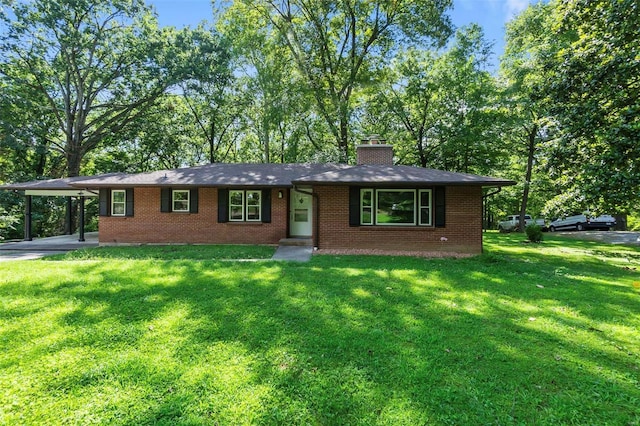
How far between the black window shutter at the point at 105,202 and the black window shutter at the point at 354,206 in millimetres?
9302

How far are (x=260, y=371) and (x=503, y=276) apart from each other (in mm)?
5941

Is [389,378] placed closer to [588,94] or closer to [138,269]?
[138,269]

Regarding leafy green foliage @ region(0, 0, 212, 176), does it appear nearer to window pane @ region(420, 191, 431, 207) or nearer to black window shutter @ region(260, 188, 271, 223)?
black window shutter @ region(260, 188, 271, 223)

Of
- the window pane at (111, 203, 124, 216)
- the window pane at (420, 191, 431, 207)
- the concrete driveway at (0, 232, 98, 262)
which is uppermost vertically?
the window pane at (420, 191, 431, 207)

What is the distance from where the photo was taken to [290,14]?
18672 millimetres

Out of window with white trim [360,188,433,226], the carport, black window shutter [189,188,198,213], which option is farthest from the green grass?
the carport

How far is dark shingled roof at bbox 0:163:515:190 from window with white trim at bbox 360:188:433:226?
56cm

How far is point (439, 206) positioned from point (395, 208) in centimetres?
138

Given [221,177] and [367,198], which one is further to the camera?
[221,177]

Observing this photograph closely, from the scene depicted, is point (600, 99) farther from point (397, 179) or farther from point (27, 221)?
point (27, 221)

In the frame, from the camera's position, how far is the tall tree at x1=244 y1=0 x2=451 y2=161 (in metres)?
17.7

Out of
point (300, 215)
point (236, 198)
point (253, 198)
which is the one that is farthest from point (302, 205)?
point (236, 198)

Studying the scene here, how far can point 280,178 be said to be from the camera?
38.4ft

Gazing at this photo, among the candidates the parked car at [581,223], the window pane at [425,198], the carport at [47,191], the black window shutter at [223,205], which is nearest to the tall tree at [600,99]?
the window pane at [425,198]
